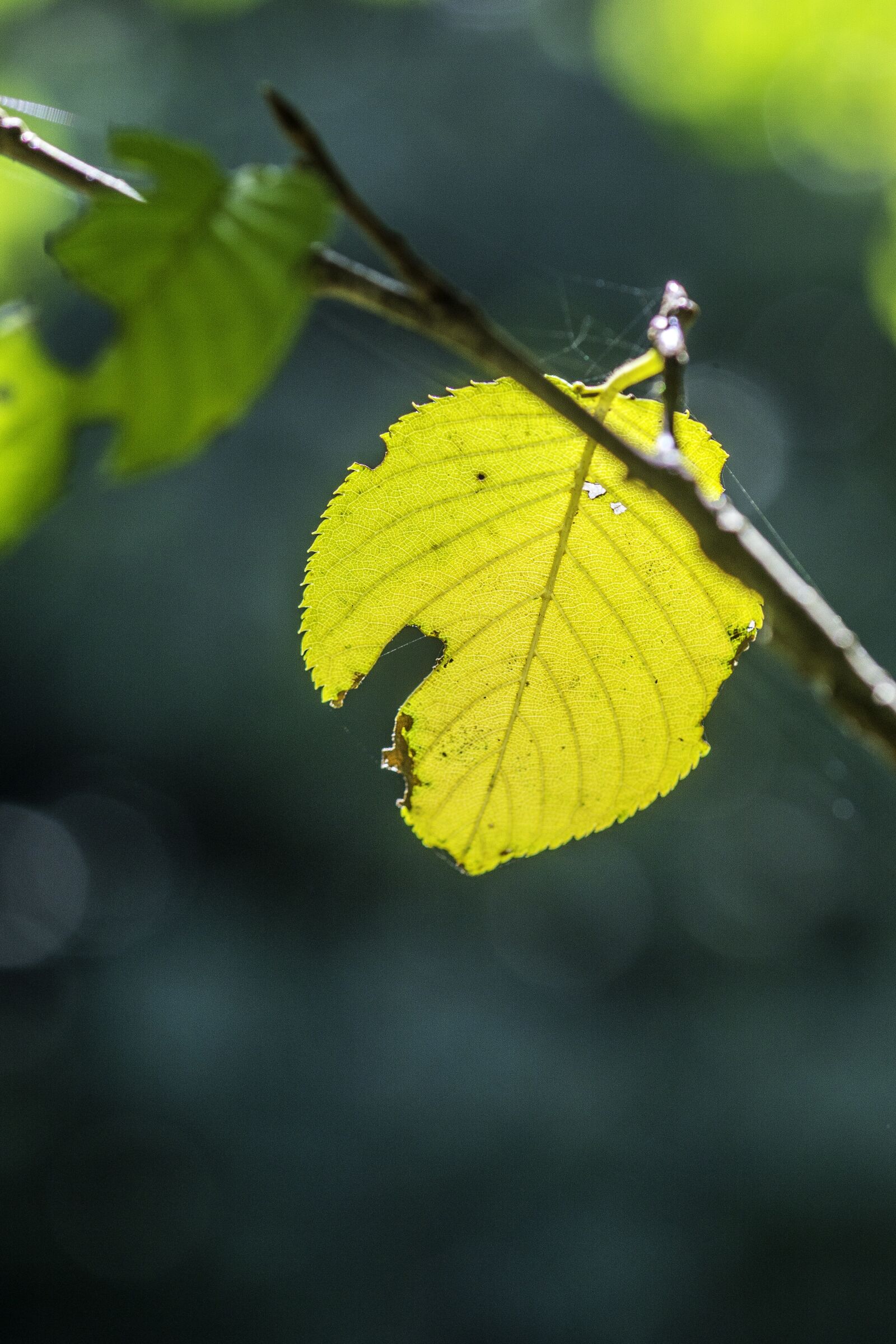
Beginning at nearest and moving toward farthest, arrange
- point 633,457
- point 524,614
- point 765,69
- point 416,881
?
point 633,457 → point 524,614 → point 765,69 → point 416,881

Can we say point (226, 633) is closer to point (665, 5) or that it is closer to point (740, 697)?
point (740, 697)

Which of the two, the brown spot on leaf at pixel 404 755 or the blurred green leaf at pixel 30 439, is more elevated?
the blurred green leaf at pixel 30 439

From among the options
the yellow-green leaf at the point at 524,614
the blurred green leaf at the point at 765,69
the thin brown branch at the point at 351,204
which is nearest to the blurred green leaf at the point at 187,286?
the thin brown branch at the point at 351,204

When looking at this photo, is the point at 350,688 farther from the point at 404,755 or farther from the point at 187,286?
the point at 187,286

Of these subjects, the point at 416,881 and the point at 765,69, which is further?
the point at 416,881

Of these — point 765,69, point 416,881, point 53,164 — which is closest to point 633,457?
point 53,164

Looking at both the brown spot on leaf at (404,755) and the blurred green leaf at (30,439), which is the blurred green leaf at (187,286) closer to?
the blurred green leaf at (30,439)

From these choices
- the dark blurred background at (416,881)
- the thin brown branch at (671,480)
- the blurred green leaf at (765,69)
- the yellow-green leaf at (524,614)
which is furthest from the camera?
the dark blurred background at (416,881)
